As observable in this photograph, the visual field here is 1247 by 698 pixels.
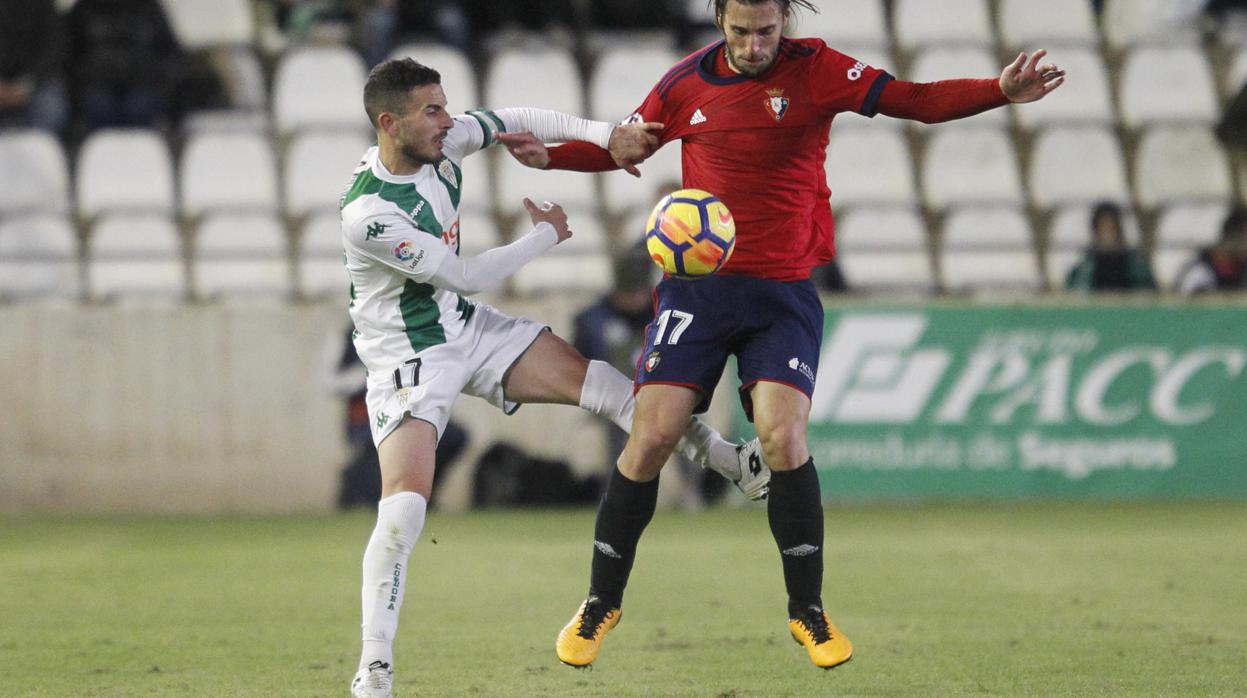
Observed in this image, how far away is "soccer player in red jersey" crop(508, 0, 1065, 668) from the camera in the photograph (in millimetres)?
5688

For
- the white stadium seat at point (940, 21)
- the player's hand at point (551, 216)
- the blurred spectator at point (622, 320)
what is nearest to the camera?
the player's hand at point (551, 216)

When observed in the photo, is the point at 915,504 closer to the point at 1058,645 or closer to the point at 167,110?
the point at 1058,645

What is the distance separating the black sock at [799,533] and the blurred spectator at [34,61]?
9.93 m

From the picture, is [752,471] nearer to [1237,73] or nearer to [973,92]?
[973,92]

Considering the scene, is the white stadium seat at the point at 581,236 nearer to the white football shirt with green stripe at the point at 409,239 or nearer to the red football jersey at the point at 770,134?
the white football shirt with green stripe at the point at 409,239

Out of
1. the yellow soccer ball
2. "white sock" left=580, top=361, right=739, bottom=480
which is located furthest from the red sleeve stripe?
"white sock" left=580, top=361, right=739, bottom=480

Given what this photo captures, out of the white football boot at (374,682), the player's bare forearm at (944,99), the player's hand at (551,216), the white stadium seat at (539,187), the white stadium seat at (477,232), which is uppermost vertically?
the player's bare forearm at (944,99)

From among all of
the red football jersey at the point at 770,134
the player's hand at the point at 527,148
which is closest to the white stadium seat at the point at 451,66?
the player's hand at the point at 527,148

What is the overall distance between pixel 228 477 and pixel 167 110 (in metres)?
3.69

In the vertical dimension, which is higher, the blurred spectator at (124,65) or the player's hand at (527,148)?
the blurred spectator at (124,65)

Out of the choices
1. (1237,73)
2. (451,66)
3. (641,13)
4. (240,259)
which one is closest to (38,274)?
(240,259)

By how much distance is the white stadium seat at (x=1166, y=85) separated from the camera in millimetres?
15328

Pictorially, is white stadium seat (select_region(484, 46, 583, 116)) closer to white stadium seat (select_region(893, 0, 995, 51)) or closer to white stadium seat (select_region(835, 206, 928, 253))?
white stadium seat (select_region(835, 206, 928, 253))

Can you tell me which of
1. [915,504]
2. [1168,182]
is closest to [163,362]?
[915,504]
